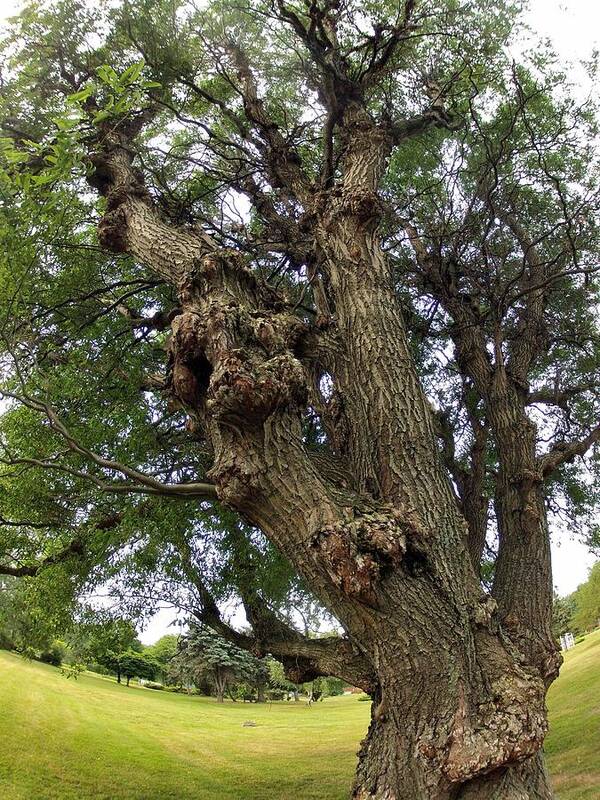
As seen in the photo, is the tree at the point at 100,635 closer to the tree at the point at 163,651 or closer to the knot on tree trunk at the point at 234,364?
the knot on tree trunk at the point at 234,364

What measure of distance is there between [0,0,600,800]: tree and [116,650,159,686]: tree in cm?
4419

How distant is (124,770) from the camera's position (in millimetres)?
11703

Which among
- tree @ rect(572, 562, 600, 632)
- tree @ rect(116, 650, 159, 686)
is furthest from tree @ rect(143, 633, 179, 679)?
tree @ rect(572, 562, 600, 632)

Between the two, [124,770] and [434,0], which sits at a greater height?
[434,0]

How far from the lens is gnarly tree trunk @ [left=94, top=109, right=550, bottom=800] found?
9.49 feet

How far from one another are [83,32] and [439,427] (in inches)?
290

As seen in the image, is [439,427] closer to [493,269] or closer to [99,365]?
[493,269]

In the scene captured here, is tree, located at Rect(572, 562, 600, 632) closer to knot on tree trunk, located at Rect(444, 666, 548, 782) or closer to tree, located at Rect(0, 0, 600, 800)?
tree, located at Rect(0, 0, 600, 800)

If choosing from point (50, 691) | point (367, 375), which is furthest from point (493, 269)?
point (50, 691)

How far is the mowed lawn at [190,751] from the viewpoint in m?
9.81

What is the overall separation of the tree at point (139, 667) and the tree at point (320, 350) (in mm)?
44186

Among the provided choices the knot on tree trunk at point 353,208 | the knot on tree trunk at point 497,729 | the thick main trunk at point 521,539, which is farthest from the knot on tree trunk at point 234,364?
the thick main trunk at point 521,539

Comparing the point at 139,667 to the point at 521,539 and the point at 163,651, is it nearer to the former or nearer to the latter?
the point at 163,651

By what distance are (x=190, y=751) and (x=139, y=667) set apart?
3871 centimetres
